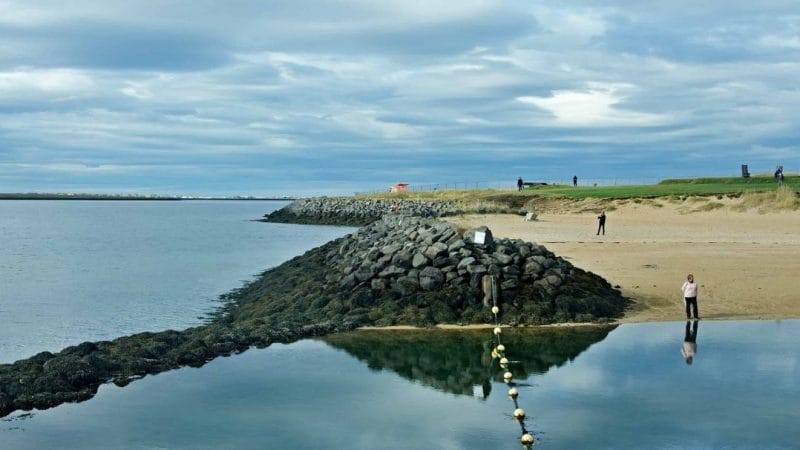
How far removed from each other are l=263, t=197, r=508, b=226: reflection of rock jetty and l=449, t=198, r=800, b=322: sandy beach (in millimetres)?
9558

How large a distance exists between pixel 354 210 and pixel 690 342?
218ft

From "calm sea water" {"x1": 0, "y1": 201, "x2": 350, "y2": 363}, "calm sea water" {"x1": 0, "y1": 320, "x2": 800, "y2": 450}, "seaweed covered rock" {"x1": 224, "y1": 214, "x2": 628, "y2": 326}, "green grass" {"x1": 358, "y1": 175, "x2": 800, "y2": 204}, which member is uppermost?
"green grass" {"x1": 358, "y1": 175, "x2": 800, "y2": 204}

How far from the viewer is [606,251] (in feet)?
98.0

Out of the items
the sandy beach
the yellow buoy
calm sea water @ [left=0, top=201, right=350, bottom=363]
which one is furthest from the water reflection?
calm sea water @ [left=0, top=201, right=350, bottom=363]

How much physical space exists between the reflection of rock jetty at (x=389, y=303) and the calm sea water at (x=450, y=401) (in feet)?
2.18

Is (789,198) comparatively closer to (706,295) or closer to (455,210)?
(455,210)

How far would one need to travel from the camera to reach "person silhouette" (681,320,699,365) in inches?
530

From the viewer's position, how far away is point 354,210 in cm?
8025

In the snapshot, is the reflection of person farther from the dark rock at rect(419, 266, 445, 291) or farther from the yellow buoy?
the yellow buoy

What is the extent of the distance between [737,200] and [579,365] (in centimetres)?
3853

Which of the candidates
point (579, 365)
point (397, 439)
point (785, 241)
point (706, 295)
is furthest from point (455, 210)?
point (397, 439)

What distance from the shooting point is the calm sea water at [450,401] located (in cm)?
940

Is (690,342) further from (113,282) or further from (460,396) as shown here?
(113,282)

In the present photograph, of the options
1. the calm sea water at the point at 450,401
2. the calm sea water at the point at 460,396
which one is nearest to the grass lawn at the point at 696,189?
the calm sea water at the point at 460,396
